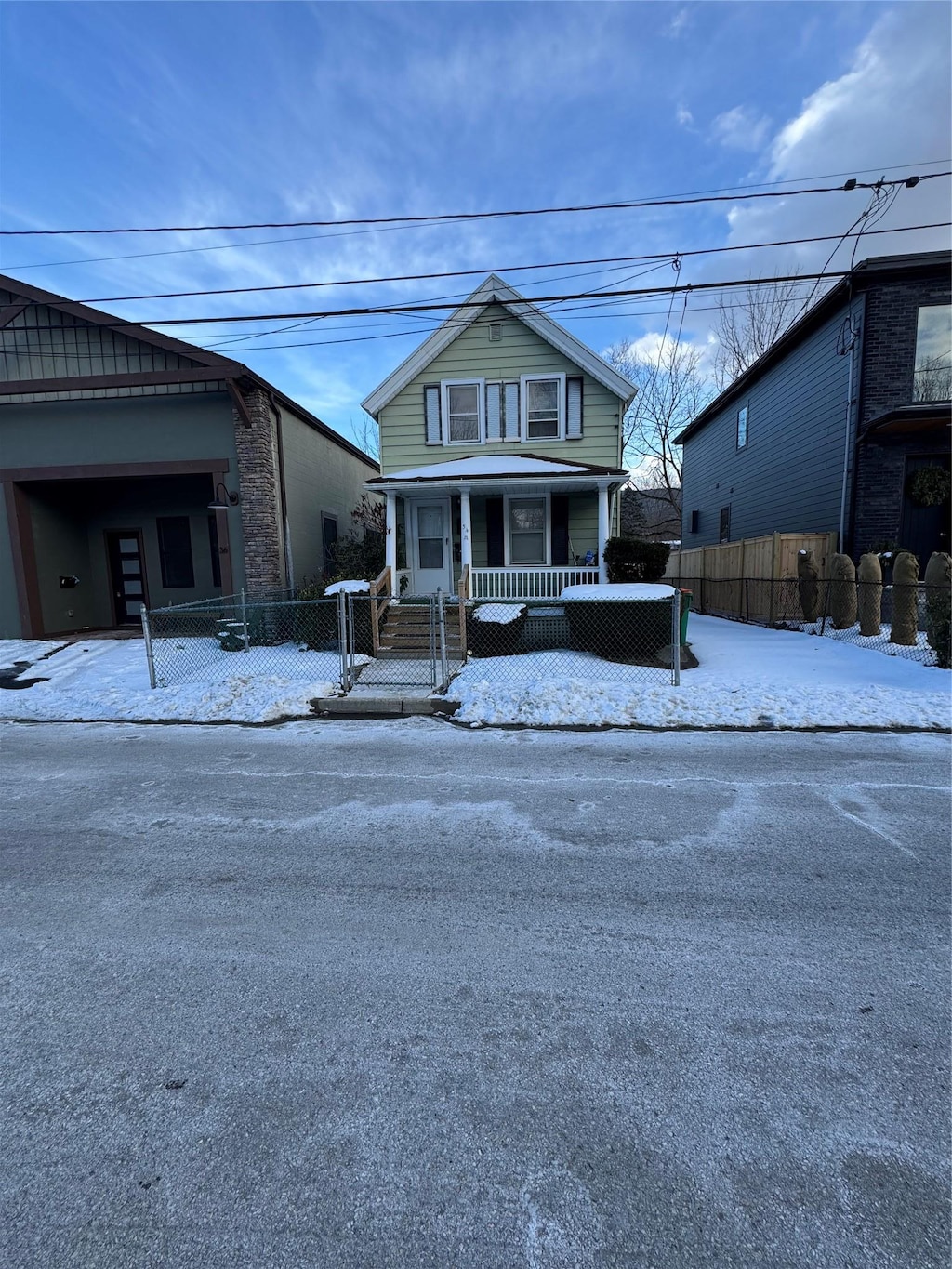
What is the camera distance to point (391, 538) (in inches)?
460

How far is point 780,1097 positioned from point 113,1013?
2478 millimetres

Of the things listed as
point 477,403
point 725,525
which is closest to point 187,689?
point 477,403

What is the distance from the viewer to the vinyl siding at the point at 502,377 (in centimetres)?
1256

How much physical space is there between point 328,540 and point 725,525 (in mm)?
13470

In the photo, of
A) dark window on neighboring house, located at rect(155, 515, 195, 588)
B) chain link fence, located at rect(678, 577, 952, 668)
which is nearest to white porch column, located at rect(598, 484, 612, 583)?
→ chain link fence, located at rect(678, 577, 952, 668)

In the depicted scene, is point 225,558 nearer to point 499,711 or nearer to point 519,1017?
point 499,711

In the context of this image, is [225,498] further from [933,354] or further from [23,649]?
[933,354]

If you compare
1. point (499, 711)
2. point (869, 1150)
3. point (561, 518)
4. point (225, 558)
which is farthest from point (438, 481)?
point (869, 1150)

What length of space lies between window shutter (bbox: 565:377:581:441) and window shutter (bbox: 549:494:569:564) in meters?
1.37

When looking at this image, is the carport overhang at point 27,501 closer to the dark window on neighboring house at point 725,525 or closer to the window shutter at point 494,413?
the window shutter at point 494,413

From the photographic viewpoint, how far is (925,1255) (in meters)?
1.50

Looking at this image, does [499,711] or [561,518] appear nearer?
[499,711]

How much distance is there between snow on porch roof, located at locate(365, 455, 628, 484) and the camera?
1077 cm

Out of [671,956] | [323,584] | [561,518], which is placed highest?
[561,518]
